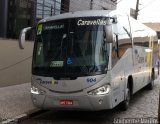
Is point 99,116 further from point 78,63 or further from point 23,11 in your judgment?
point 23,11

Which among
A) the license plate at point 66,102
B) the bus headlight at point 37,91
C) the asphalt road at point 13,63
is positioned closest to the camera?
the license plate at point 66,102

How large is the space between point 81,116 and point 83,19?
2.72m

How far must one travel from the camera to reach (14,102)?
11219 mm

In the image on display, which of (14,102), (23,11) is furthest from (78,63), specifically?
(23,11)

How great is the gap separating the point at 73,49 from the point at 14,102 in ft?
10.4

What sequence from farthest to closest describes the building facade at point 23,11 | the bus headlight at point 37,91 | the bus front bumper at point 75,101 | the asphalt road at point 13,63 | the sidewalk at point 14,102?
the building facade at point 23,11
the asphalt road at point 13,63
the sidewalk at point 14,102
the bus headlight at point 37,91
the bus front bumper at point 75,101

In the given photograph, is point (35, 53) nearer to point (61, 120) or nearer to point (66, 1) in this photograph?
point (61, 120)

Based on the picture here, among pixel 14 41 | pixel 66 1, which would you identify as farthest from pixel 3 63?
pixel 66 1

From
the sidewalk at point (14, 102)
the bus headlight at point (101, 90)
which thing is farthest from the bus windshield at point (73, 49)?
the sidewalk at point (14, 102)

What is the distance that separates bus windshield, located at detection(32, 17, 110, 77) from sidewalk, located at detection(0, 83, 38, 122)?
1265 mm

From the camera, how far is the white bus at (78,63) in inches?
348

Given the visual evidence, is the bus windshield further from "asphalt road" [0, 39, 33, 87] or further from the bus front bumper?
"asphalt road" [0, 39, 33, 87]

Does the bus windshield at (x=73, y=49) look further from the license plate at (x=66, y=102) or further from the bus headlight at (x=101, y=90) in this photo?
the license plate at (x=66, y=102)

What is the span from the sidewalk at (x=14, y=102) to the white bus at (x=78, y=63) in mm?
792
